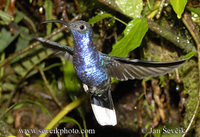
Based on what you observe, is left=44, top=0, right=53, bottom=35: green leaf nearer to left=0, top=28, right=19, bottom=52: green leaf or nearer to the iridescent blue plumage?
left=0, top=28, right=19, bottom=52: green leaf

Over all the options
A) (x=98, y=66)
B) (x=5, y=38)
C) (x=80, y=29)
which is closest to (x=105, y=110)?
(x=98, y=66)

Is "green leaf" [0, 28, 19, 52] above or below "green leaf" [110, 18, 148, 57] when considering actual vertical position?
above

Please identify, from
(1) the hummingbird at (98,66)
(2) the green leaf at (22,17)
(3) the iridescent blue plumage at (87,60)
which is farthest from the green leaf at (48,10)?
(3) the iridescent blue plumage at (87,60)

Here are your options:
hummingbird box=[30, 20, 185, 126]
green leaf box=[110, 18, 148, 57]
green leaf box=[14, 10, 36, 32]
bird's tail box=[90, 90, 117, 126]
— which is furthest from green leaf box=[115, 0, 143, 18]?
green leaf box=[14, 10, 36, 32]

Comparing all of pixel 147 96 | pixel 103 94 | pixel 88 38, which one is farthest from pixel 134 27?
pixel 147 96

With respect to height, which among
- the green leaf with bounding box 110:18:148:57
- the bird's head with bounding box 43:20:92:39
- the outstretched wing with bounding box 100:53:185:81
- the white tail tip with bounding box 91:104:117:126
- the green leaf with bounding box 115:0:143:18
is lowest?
the white tail tip with bounding box 91:104:117:126

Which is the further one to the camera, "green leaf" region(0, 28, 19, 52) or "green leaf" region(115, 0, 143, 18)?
"green leaf" region(0, 28, 19, 52)

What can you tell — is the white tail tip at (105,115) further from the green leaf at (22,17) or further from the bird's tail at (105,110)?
the green leaf at (22,17)

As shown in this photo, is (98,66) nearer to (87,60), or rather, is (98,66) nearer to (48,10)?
(87,60)
